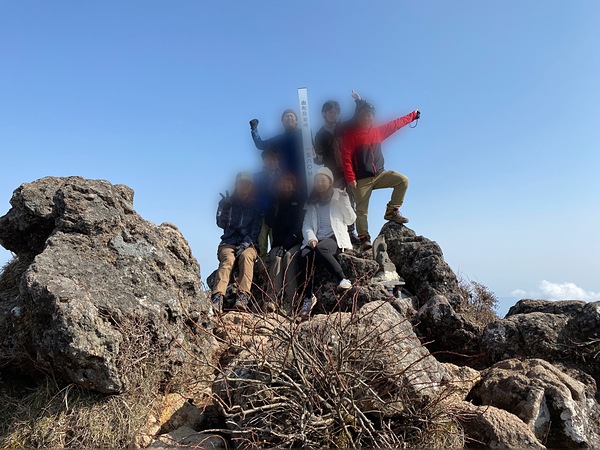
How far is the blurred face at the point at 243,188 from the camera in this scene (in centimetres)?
958

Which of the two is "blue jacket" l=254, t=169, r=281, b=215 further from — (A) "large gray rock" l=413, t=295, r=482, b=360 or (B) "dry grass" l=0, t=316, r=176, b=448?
(B) "dry grass" l=0, t=316, r=176, b=448

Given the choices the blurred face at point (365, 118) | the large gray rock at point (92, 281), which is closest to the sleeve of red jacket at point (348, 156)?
the blurred face at point (365, 118)

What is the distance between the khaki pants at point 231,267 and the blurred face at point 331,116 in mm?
3388

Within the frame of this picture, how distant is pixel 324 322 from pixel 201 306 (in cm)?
190

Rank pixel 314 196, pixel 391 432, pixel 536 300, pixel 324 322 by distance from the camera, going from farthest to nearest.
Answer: pixel 314 196 → pixel 536 300 → pixel 324 322 → pixel 391 432

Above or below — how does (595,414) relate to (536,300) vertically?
below

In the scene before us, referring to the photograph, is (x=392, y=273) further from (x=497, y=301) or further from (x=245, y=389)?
(x=245, y=389)

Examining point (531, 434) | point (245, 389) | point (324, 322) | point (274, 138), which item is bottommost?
point (531, 434)

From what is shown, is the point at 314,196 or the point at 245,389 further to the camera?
the point at 314,196

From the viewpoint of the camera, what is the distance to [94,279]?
569 centimetres

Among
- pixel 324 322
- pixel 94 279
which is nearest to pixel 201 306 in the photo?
pixel 94 279

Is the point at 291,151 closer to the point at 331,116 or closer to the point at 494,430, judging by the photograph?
the point at 331,116

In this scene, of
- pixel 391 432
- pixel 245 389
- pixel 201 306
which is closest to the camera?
pixel 391 432

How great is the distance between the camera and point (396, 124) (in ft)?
36.6
